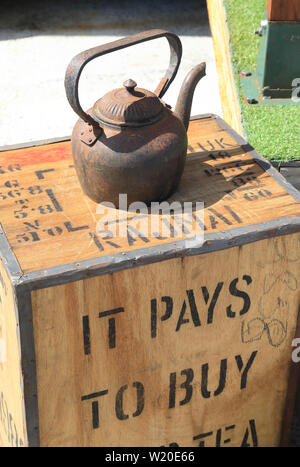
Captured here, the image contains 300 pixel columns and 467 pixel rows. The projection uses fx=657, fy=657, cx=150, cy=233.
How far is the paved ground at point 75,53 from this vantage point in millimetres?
5086

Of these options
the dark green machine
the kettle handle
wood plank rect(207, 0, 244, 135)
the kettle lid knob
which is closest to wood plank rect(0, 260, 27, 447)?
the kettle handle

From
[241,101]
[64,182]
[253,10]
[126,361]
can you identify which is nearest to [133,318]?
[126,361]

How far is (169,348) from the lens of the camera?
7.63 feet

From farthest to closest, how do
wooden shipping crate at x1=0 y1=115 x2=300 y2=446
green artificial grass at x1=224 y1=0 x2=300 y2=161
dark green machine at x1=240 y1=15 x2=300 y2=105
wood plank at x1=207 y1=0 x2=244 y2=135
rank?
wood plank at x1=207 y1=0 x2=244 y2=135 → dark green machine at x1=240 y1=15 x2=300 y2=105 → green artificial grass at x1=224 y1=0 x2=300 y2=161 → wooden shipping crate at x1=0 y1=115 x2=300 y2=446

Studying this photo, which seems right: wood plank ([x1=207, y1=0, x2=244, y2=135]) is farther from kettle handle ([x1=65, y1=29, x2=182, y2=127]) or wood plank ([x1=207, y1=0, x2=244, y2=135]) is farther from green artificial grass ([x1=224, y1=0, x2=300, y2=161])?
kettle handle ([x1=65, y1=29, x2=182, y2=127])

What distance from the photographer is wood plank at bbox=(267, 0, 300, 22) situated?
12.1 feet

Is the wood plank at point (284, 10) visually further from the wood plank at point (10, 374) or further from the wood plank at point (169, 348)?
the wood plank at point (10, 374)

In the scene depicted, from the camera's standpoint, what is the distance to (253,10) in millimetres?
4758

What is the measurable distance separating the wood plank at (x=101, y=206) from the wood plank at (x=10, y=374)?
0.17m

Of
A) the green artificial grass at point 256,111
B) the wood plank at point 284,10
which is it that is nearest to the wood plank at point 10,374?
the green artificial grass at point 256,111

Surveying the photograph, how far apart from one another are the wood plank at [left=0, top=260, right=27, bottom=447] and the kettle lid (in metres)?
0.62

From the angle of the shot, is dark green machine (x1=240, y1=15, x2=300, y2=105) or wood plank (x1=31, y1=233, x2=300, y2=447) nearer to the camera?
wood plank (x1=31, y1=233, x2=300, y2=447)

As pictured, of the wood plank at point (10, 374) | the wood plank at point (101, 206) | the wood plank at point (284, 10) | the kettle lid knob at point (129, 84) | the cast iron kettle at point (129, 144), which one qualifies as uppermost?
the wood plank at point (284, 10)

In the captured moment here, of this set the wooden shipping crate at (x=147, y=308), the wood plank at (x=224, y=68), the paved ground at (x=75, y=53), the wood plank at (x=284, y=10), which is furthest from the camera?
the paved ground at (x=75, y=53)
